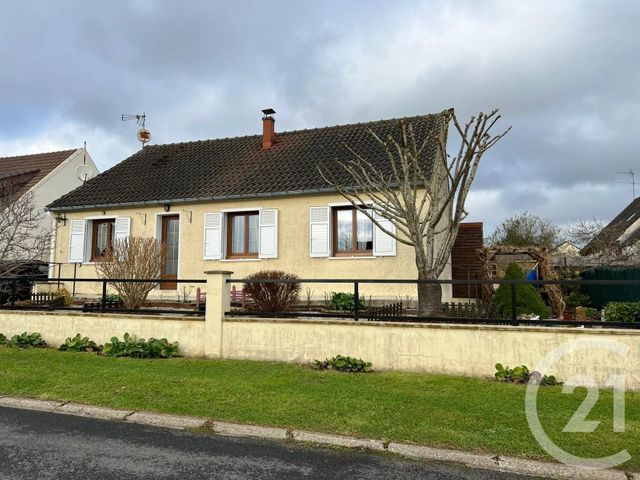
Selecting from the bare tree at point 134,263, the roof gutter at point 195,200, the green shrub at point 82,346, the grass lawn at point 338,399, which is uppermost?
the roof gutter at point 195,200

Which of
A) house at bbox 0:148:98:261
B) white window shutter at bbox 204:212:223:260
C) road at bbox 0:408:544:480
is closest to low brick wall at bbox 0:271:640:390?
road at bbox 0:408:544:480

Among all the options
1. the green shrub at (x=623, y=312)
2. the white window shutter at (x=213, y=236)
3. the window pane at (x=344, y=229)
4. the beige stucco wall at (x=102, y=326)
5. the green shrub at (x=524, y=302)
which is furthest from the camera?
the white window shutter at (x=213, y=236)

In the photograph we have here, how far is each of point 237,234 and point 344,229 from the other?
130 inches

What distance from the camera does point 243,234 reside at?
1398 centimetres

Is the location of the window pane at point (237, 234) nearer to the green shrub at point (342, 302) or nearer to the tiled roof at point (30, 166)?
the green shrub at point (342, 302)

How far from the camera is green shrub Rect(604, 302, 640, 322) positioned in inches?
366

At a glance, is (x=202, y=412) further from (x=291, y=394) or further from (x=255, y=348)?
(x=255, y=348)

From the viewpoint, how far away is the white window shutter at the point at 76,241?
1499 centimetres

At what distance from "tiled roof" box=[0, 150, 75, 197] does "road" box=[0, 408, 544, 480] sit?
62.5 ft

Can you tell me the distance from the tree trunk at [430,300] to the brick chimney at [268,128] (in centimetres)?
1019

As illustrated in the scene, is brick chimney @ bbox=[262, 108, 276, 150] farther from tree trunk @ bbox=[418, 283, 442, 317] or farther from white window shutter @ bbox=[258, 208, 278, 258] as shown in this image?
tree trunk @ bbox=[418, 283, 442, 317]

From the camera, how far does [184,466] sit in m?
3.79

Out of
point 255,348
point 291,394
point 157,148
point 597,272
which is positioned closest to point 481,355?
point 291,394

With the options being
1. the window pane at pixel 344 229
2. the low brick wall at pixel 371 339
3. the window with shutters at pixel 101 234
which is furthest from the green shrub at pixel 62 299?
the window pane at pixel 344 229
